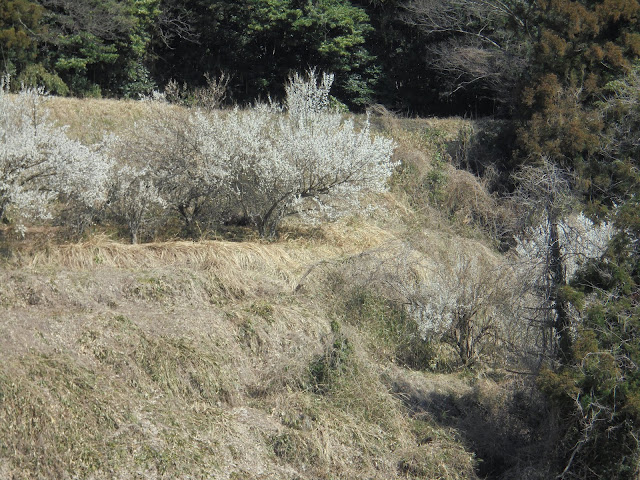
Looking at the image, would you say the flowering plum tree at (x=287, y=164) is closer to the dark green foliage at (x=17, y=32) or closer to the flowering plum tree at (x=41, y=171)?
the flowering plum tree at (x=41, y=171)

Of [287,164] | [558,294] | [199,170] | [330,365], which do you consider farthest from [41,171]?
[558,294]

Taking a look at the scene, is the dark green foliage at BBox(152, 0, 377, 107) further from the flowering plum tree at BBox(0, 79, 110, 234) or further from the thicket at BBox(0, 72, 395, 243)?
the flowering plum tree at BBox(0, 79, 110, 234)

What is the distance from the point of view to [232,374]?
1016 cm

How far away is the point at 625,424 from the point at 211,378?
4.66 metres

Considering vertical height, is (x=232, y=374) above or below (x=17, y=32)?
below

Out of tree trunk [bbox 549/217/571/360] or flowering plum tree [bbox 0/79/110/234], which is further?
flowering plum tree [bbox 0/79/110/234]

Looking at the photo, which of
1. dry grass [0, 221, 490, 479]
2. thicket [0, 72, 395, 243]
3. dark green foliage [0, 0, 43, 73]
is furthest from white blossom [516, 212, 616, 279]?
dark green foliage [0, 0, 43, 73]

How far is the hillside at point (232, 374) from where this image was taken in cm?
846

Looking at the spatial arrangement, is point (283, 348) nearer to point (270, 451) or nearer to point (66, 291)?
point (270, 451)

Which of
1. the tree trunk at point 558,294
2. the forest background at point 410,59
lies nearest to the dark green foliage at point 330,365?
the tree trunk at point 558,294

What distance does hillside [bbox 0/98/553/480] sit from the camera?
8461 mm

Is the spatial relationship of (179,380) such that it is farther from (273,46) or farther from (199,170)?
(273,46)

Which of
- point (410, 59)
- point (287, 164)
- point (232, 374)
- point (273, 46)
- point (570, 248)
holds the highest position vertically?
point (410, 59)

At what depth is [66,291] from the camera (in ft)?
34.7
